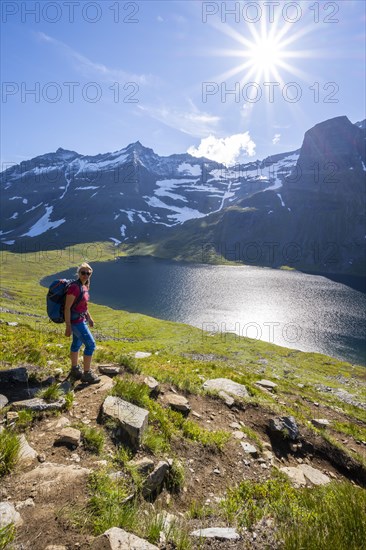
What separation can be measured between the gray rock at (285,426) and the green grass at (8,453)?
317 inches

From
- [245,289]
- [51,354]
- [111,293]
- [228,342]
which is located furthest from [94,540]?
Result: [245,289]

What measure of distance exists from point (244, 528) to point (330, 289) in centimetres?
15404

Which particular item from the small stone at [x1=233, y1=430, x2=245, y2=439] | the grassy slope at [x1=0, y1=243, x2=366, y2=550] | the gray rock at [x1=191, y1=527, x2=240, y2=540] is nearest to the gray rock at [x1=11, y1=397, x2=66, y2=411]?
the grassy slope at [x1=0, y1=243, x2=366, y2=550]

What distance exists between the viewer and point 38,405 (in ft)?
23.1

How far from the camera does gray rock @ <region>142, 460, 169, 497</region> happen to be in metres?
5.53

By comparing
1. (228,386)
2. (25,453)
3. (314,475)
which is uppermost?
(25,453)

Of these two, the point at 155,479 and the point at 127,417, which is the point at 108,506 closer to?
the point at 155,479

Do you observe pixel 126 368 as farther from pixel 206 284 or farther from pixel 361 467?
pixel 206 284

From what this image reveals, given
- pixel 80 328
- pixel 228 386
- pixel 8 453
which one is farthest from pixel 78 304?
pixel 228 386

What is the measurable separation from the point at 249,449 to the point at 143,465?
3.86m

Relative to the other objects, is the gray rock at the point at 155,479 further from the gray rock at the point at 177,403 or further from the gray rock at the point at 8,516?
the gray rock at the point at 177,403

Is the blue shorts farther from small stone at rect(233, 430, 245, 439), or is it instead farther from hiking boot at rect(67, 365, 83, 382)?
small stone at rect(233, 430, 245, 439)

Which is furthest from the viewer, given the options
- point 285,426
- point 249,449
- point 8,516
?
point 285,426

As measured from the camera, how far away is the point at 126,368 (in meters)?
11.5
